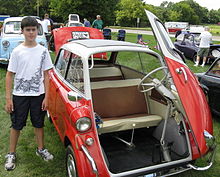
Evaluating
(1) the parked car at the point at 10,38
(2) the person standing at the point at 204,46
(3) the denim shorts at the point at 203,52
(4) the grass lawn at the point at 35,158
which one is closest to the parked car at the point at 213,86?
(4) the grass lawn at the point at 35,158

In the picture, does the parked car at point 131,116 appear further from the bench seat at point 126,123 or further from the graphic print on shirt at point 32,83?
the graphic print on shirt at point 32,83

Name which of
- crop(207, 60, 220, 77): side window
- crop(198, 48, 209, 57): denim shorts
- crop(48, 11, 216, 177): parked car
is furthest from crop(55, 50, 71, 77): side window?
crop(198, 48, 209, 57): denim shorts

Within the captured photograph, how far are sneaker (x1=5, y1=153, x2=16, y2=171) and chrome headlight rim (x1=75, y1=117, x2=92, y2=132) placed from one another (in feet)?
4.52

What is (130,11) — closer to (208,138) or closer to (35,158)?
(35,158)

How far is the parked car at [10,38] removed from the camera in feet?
25.9

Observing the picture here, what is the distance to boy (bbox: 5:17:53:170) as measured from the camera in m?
2.83

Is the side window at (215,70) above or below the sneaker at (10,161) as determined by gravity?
above

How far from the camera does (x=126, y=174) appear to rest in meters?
2.35

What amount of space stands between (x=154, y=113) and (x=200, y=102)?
0.99 m

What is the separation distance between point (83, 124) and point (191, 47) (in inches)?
386

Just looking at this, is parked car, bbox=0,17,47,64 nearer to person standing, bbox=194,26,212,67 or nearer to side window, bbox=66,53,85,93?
side window, bbox=66,53,85,93

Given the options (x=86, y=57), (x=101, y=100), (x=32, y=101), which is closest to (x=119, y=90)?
(x=101, y=100)

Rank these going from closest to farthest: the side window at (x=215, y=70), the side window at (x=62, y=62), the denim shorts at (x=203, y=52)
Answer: the side window at (x=62, y=62) < the side window at (x=215, y=70) < the denim shorts at (x=203, y=52)

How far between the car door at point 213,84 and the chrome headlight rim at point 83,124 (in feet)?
9.72
